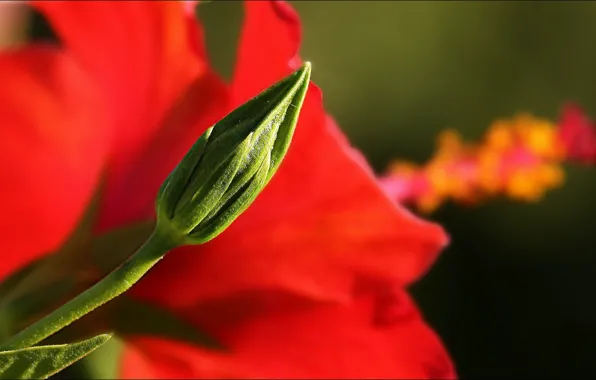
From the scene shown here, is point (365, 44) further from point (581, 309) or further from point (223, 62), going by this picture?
point (581, 309)

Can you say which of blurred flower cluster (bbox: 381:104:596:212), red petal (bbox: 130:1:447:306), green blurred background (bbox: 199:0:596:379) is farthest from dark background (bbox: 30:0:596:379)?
red petal (bbox: 130:1:447:306)

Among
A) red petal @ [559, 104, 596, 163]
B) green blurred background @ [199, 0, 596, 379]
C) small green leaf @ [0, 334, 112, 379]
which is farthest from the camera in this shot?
green blurred background @ [199, 0, 596, 379]

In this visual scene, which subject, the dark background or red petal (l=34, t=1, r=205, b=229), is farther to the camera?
the dark background

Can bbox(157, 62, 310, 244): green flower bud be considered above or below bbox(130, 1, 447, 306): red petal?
above

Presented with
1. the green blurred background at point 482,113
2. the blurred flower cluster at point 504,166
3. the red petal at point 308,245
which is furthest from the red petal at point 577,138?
the green blurred background at point 482,113

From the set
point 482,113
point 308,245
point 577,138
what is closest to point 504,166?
point 577,138

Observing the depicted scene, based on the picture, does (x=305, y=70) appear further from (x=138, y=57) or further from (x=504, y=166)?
(x=504, y=166)

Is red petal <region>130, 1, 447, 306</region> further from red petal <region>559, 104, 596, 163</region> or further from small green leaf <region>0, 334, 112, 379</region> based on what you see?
red petal <region>559, 104, 596, 163</region>
